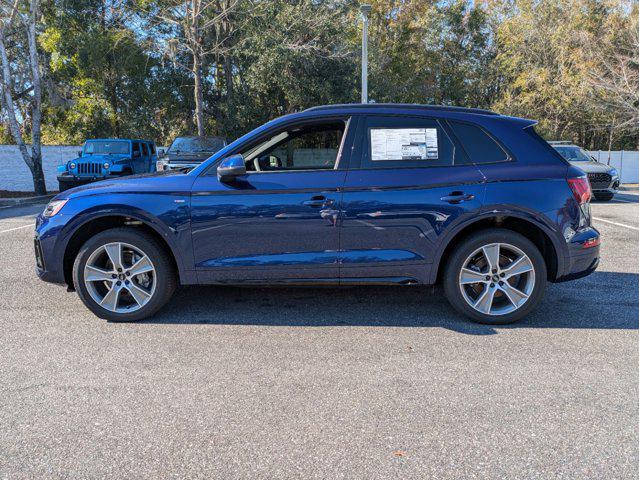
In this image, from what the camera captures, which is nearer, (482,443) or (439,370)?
(482,443)

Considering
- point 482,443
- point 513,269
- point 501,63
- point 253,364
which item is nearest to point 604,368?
point 513,269

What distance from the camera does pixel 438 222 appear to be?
4227 millimetres

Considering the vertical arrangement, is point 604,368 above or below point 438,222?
below

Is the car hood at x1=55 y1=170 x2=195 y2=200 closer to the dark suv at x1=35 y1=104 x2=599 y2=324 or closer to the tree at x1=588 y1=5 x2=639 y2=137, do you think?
the dark suv at x1=35 y1=104 x2=599 y2=324

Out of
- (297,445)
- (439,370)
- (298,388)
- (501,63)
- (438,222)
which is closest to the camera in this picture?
(297,445)

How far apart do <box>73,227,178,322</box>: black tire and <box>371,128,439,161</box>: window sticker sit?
6.60ft

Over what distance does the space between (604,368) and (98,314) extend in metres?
4.03

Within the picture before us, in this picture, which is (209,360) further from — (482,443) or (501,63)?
(501,63)

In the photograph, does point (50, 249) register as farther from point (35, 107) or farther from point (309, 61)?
point (309, 61)

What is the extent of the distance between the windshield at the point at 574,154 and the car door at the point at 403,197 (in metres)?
13.2

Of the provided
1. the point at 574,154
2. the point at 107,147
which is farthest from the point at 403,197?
the point at 574,154

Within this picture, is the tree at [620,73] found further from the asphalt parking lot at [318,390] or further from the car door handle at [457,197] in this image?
the car door handle at [457,197]

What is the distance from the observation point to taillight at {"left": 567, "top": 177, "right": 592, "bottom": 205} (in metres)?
4.27

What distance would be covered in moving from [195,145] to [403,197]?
1191 centimetres
